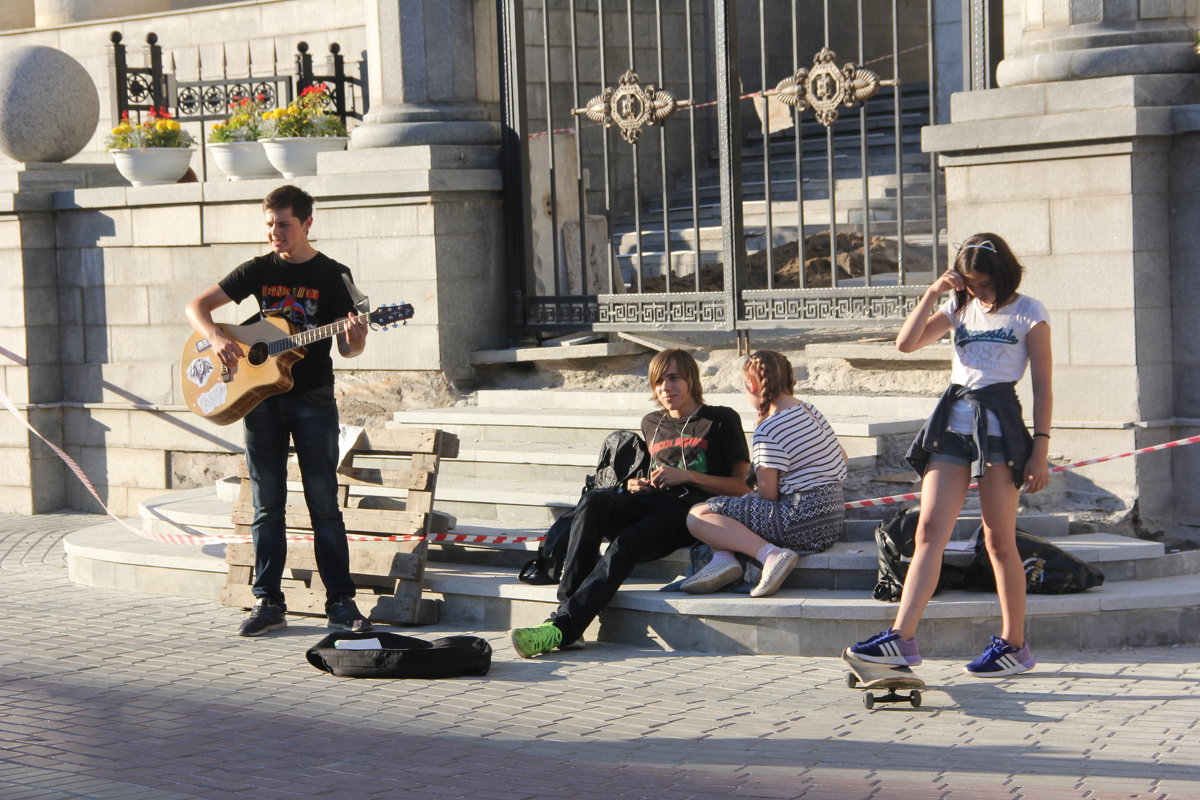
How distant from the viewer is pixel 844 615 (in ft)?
23.3

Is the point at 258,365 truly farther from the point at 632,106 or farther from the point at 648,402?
the point at 632,106

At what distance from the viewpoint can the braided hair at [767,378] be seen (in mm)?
7488

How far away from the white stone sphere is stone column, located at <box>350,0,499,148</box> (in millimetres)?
2973

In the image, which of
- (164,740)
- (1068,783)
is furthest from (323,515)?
(1068,783)

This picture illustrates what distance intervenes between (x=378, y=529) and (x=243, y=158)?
4607mm

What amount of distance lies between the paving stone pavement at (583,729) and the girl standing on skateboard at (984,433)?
43 cm

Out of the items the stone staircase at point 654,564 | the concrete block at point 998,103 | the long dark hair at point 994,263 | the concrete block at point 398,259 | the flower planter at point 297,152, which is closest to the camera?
the long dark hair at point 994,263

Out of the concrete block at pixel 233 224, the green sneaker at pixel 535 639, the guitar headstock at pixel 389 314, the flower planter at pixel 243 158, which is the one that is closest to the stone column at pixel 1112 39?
the guitar headstock at pixel 389 314

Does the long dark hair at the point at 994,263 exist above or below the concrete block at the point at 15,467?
above

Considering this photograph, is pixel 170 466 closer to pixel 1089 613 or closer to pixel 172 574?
pixel 172 574

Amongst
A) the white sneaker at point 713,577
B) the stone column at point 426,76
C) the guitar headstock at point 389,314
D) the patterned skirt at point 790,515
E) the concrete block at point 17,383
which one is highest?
the stone column at point 426,76

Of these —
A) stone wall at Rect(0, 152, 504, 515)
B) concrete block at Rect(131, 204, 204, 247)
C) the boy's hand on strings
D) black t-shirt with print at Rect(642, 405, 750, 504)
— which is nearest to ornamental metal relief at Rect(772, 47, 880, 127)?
stone wall at Rect(0, 152, 504, 515)

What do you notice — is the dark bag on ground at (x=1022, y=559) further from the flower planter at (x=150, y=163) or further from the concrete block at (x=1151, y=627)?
the flower planter at (x=150, y=163)

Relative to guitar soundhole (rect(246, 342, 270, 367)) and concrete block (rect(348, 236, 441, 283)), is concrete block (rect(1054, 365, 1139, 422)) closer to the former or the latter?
guitar soundhole (rect(246, 342, 270, 367))
